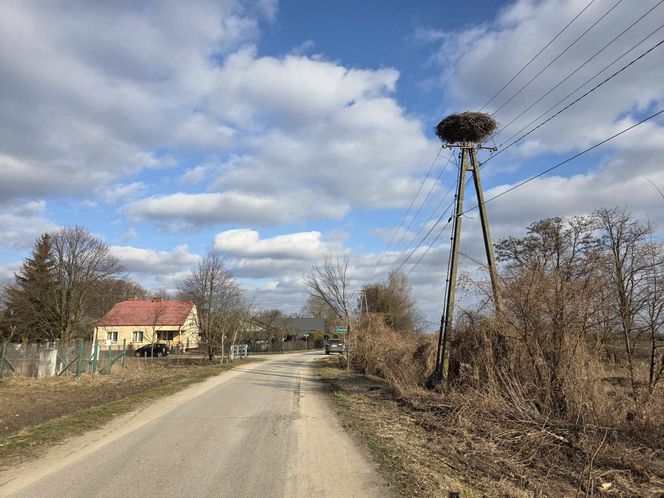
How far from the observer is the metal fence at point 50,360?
21.7 m

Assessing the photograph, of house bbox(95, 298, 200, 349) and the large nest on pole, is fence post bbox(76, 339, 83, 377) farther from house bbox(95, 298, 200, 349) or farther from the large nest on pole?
house bbox(95, 298, 200, 349)

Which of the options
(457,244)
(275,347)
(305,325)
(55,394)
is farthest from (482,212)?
(305,325)

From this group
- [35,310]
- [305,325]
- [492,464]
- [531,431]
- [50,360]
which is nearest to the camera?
[492,464]

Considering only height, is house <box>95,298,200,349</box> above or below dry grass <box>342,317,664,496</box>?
above

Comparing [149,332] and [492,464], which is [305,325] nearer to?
[149,332]

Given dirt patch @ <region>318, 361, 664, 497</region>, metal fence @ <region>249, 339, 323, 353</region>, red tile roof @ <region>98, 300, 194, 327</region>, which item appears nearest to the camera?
dirt patch @ <region>318, 361, 664, 497</region>

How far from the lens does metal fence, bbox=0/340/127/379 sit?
21.7 m

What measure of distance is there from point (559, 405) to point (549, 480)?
3.91 meters

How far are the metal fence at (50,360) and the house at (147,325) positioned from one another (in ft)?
138

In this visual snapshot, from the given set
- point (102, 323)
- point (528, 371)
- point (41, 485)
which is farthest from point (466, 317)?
point (102, 323)

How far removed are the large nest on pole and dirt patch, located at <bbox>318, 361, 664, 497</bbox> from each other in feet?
29.6

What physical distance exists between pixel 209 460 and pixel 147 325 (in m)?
65.5

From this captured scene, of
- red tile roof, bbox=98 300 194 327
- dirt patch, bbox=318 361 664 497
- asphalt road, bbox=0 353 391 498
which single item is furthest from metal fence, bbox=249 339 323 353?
dirt patch, bbox=318 361 664 497

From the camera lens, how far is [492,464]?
7.27 m
